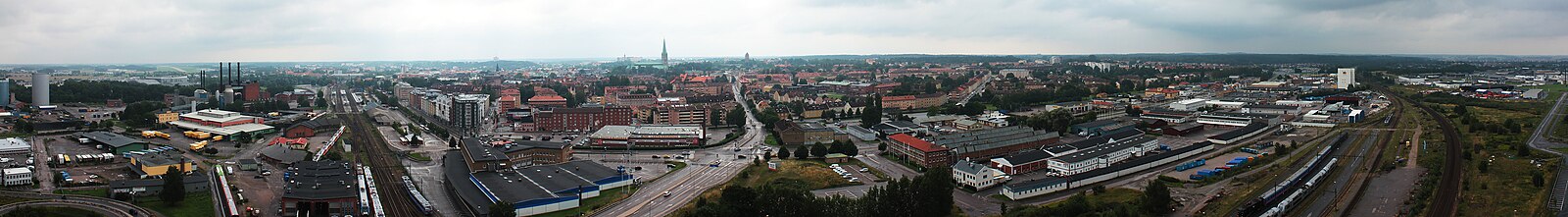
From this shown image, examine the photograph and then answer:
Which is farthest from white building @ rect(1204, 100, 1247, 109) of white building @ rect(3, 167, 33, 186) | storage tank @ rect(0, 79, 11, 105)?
storage tank @ rect(0, 79, 11, 105)

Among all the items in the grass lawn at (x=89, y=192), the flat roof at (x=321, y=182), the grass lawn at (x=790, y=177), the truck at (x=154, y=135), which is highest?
the truck at (x=154, y=135)

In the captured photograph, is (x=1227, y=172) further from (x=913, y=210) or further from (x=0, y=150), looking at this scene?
(x=0, y=150)

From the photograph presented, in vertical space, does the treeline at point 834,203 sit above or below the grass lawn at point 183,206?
above

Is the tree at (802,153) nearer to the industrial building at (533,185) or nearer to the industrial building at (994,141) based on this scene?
the industrial building at (994,141)

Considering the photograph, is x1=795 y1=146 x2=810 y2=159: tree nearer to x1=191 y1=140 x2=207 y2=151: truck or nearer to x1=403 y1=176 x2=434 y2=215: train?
x1=403 y1=176 x2=434 y2=215: train

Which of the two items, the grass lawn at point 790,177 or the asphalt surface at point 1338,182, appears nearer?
the asphalt surface at point 1338,182

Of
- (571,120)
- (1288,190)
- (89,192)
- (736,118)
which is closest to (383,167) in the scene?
(89,192)

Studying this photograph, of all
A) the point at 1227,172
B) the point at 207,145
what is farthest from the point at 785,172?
the point at 207,145

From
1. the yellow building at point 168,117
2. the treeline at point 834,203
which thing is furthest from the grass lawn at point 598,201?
the yellow building at point 168,117
